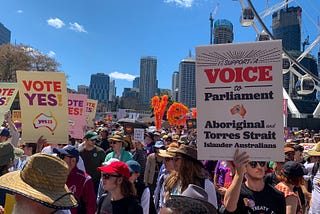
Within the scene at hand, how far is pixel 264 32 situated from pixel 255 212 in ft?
187

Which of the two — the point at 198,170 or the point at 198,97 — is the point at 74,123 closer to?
the point at 198,170

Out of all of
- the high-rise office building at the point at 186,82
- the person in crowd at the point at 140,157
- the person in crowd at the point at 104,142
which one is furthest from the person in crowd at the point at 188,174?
the high-rise office building at the point at 186,82

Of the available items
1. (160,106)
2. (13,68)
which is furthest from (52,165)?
(13,68)

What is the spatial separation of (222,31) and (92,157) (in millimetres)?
177691

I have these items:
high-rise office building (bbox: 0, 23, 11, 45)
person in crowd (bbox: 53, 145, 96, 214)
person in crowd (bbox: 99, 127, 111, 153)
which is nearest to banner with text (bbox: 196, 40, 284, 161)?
person in crowd (bbox: 53, 145, 96, 214)

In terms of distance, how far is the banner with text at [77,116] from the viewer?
7.44m

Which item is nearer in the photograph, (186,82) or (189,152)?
A: (189,152)

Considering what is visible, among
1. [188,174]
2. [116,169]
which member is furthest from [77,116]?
[188,174]

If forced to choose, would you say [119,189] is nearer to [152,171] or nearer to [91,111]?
[152,171]

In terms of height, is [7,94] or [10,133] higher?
[7,94]

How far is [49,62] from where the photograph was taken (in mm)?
43812

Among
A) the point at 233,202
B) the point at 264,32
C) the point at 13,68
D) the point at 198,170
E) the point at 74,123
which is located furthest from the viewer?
the point at 264,32

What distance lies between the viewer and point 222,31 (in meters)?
177

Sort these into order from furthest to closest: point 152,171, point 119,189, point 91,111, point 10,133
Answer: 1. point 91,111
2. point 152,171
3. point 10,133
4. point 119,189
